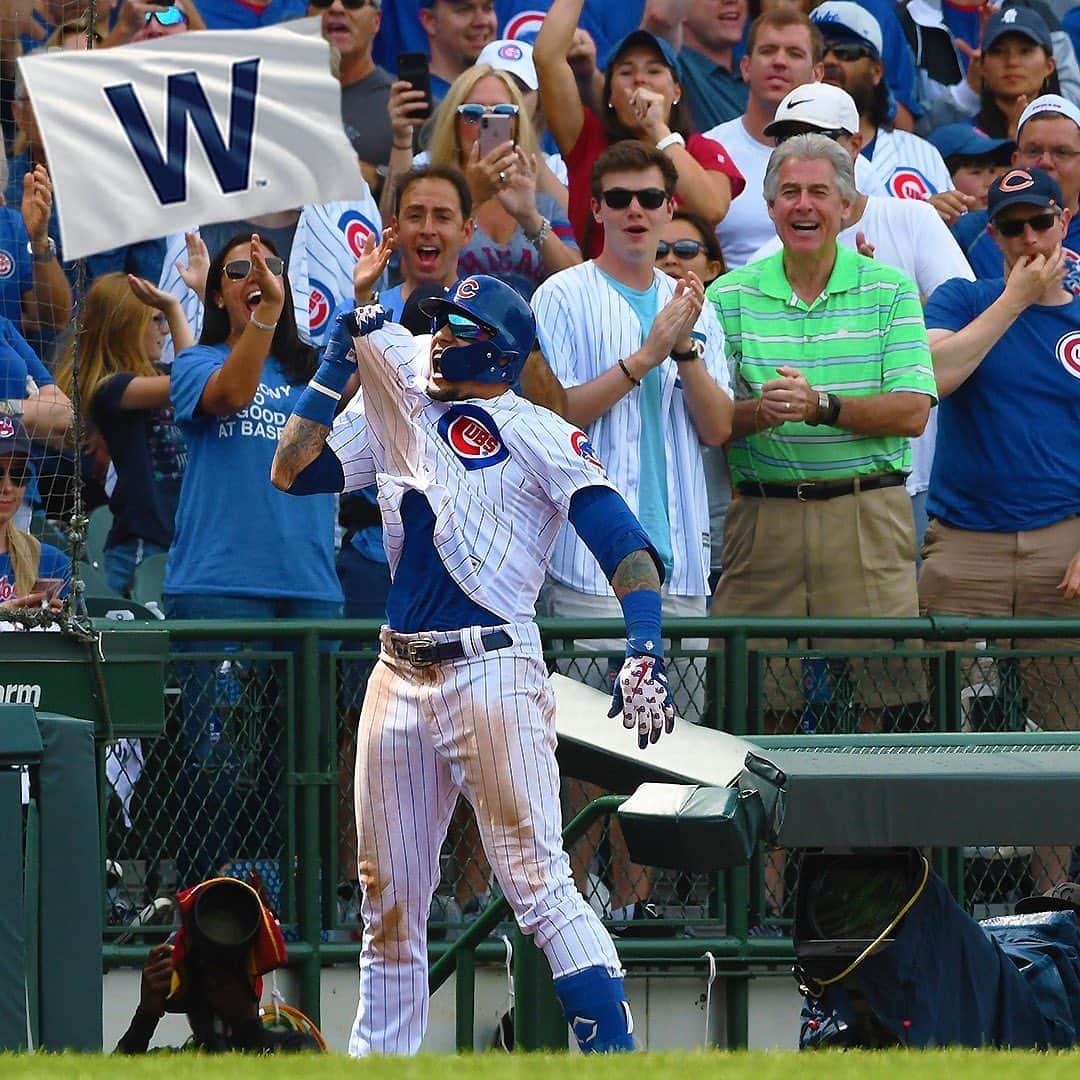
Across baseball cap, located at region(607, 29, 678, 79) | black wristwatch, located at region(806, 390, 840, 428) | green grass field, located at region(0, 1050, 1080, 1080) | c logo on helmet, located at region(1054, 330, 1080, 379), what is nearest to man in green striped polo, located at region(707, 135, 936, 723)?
black wristwatch, located at region(806, 390, 840, 428)

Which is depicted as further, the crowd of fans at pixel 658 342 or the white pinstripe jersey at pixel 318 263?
the white pinstripe jersey at pixel 318 263

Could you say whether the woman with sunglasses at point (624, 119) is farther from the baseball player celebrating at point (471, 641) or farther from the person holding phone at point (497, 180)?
the baseball player celebrating at point (471, 641)

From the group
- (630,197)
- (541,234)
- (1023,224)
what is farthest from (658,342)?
(1023,224)

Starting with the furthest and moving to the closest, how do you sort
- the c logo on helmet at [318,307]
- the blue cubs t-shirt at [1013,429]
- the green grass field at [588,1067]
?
the c logo on helmet at [318,307] < the blue cubs t-shirt at [1013,429] < the green grass field at [588,1067]

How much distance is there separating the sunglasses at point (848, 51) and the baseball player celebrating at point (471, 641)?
4.09 meters

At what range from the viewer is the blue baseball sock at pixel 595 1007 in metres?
5.71

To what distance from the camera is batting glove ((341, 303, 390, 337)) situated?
606 centimetres

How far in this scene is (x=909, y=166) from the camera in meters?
9.72

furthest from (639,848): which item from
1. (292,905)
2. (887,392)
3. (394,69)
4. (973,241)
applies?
(394,69)

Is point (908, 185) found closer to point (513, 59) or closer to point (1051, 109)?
point (1051, 109)

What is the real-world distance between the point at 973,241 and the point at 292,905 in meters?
4.09

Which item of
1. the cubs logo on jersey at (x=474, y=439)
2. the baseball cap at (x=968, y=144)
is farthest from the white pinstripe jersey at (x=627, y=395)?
the baseball cap at (x=968, y=144)

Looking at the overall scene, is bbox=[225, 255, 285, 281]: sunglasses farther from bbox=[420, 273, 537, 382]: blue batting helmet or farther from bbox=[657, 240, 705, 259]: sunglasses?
bbox=[420, 273, 537, 382]: blue batting helmet

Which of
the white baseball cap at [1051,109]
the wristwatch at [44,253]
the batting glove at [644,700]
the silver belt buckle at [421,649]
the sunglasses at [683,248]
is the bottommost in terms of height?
the batting glove at [644,700]
